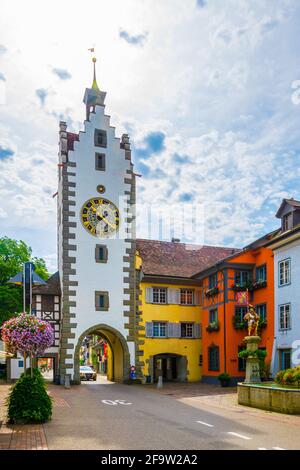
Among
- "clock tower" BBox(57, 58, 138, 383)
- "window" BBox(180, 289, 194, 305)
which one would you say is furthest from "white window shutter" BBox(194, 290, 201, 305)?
"clock tower" BBox(57, 58, 138, 383)

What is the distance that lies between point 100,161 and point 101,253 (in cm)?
712

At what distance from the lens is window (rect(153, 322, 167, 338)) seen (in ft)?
135

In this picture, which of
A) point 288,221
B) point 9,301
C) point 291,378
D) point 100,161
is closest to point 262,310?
point 288,221

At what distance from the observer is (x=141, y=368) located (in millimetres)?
39844

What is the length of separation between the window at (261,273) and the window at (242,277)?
84 cm

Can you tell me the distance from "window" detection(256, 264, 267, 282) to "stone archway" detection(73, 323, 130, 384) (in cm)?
1078

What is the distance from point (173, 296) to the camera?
138ft

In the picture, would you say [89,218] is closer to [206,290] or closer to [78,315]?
[78,315]

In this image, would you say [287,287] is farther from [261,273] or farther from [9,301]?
[9,301]

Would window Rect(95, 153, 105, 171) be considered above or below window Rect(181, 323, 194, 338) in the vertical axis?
above

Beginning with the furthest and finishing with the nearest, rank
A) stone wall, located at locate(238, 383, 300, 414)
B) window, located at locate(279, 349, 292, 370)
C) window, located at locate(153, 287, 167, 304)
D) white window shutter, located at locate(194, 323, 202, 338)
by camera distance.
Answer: white window shutter, located at locate(194, 323, 202, 338)
window, located at locate(153, 287, 167, 304)
window, located at locate(279, 349, 292, 370)
stone wall, located at locate(238, 383, 300, 414)

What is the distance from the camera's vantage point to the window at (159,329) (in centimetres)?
4112

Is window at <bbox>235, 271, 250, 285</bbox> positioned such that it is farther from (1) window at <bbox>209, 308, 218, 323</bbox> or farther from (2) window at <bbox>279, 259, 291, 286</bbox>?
(2) window at <bbox>279, 259, 291, 286</bbox>
